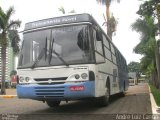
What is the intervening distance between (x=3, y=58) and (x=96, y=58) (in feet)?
73.6

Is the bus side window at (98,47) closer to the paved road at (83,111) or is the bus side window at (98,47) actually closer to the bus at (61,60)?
the bus at (61,60)

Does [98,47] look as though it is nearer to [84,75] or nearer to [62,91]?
[84,75]

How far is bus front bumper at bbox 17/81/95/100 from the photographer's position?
36.0ft

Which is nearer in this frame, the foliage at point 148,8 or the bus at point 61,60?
the bus at point 61,60

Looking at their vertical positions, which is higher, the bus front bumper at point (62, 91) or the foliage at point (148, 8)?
the foliage at point (148, 8)

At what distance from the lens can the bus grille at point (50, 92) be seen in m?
11.1

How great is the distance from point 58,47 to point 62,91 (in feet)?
4.76

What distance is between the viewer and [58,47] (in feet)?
37.8

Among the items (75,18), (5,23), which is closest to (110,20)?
(5,23)

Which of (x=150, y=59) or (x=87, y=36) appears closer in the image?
(x=87, y=36)

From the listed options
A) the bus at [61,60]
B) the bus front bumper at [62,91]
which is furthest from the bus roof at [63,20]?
the bus front bumper at [62,91]

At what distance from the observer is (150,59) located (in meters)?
46.3

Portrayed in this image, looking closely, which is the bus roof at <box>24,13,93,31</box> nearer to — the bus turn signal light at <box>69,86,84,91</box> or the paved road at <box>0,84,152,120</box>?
the bus turn signal light at <box>69,86,84,91</box>

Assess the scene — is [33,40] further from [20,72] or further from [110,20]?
[110,20]
